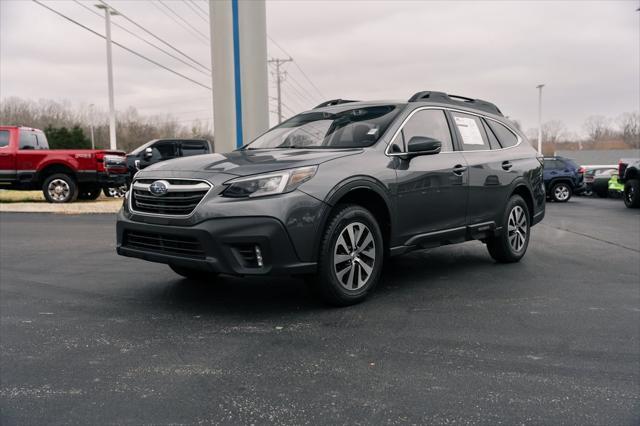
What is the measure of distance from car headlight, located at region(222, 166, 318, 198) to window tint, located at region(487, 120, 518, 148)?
10.9ft

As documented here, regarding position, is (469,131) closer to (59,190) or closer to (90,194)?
(59,190)

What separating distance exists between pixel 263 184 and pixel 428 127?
2110 mm

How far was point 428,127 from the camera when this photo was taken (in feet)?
18.4

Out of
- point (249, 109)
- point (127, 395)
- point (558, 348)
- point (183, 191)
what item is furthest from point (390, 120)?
point (249, 109)

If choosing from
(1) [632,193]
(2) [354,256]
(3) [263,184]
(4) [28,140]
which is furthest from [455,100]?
(4) [28,140]

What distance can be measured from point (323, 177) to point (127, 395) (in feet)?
7.04

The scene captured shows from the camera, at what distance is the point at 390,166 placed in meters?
4.99

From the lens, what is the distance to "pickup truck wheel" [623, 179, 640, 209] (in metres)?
16.0

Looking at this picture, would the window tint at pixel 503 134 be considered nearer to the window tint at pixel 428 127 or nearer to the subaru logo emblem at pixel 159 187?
the window tint at pixel 428 127

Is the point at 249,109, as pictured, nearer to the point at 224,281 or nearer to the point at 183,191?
the point at 224,281

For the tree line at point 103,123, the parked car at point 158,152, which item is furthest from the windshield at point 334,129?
the tree line at point 103,123

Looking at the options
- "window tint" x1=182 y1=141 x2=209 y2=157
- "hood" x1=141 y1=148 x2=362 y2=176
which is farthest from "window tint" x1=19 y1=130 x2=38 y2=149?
"hood" x1=141 y1=148 x2=362 y2=176

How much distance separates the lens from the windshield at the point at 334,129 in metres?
5.18

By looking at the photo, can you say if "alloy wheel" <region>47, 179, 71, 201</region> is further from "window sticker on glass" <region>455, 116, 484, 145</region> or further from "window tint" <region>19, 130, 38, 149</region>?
"window sticker on glass" <region>455, 116, 484, 145</region>
